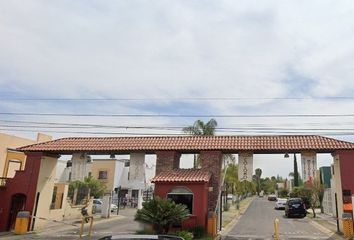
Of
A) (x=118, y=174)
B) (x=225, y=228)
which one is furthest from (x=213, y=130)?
(x=118, y=174)

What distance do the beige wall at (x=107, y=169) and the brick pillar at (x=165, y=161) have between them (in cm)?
2795

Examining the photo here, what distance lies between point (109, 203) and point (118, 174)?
53.8 ft

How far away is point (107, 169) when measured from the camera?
162 ft

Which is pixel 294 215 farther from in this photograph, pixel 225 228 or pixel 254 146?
pixel 254 146

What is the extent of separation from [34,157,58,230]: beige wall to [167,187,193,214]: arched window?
8.82m

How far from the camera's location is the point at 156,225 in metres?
17.3

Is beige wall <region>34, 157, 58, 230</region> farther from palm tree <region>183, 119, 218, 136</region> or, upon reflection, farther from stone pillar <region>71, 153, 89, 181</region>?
palm tree <region>183, 119, 218, 136</region>

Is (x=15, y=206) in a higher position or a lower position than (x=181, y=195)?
lower

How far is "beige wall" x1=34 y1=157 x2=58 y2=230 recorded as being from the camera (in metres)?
22.6

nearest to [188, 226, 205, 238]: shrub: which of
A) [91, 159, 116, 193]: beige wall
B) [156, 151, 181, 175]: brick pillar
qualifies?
[156, 151, 181, 175]: brick pillar

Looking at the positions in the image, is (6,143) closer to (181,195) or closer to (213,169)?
(181,195)

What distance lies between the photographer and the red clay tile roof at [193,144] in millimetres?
20359

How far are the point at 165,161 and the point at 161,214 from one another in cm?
503

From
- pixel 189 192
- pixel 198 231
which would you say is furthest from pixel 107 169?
pixel 198 231
